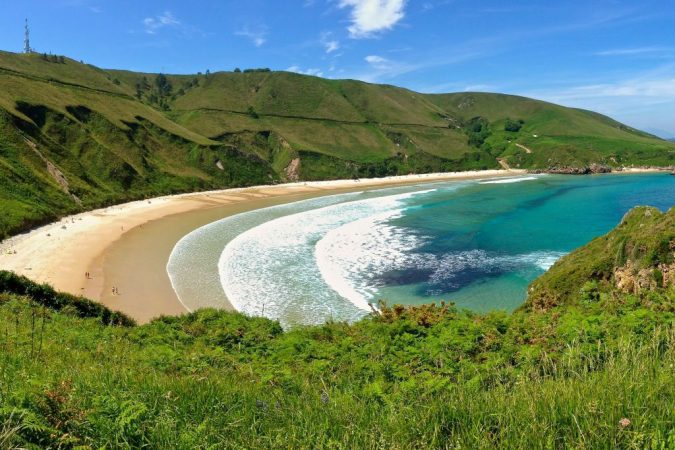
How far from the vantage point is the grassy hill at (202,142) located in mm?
60562

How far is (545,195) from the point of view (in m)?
90.2

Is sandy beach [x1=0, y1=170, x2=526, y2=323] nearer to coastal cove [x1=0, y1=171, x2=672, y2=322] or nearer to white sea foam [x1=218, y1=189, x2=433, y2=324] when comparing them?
coastal cove [x1=0, y1=171, x2=672, y2=322]

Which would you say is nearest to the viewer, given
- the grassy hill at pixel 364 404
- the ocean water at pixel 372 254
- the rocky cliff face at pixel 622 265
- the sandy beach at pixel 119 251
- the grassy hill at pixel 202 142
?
the grassy hill at pixel 364 404

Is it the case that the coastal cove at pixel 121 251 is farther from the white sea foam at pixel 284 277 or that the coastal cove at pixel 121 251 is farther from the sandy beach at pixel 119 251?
the white sea foam at pixel 284 277

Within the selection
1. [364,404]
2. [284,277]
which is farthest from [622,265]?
[284,277]

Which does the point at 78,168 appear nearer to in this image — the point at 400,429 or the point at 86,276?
the point at 86,276

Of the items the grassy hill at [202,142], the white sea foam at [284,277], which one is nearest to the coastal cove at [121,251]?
the white sea foam at [284,277]

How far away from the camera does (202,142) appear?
107 meters

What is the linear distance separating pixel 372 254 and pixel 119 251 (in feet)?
77.8

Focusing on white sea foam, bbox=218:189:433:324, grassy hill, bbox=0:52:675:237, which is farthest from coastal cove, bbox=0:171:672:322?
grassy hill, bbox=0:52:675:237

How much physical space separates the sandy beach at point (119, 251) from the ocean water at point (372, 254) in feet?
6.08

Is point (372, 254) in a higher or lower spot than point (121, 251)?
lower

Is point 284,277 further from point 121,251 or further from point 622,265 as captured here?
point 622,265

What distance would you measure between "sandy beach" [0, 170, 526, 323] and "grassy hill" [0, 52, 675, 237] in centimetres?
381
